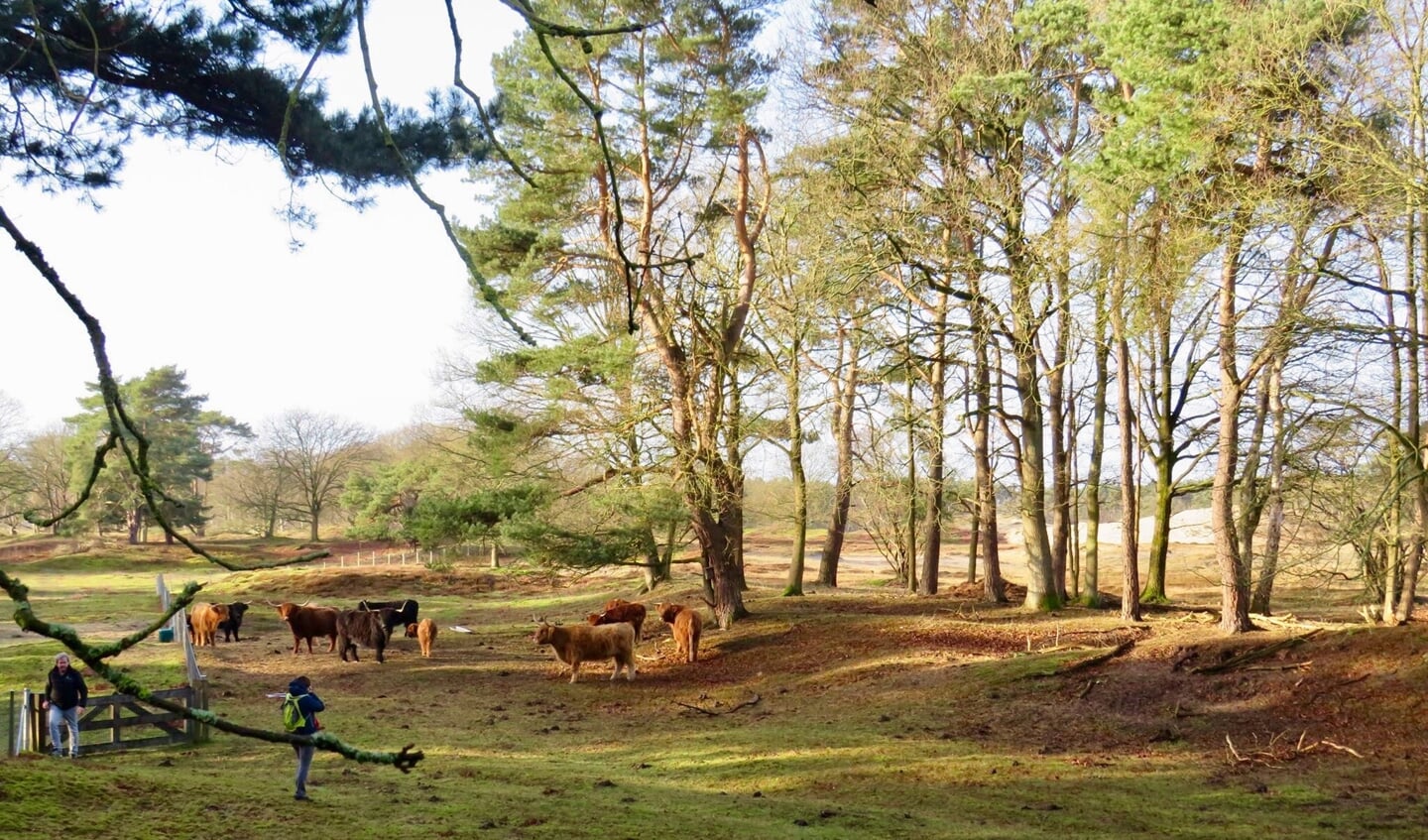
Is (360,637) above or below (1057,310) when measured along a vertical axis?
below

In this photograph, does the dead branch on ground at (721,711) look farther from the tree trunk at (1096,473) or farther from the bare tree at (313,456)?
the bare tree at (313,456)

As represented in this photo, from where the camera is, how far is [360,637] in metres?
19.3

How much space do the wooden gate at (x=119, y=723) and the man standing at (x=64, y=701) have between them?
0.77ft

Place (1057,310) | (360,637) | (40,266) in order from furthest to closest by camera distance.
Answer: (360,637)
(1057,310)
(40,266)

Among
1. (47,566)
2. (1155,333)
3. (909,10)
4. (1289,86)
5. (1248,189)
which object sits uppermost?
(909,10)

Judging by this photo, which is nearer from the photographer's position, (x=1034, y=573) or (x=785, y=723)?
(x=785, y=723)

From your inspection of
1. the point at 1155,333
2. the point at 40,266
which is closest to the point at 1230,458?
the point at 1155,333

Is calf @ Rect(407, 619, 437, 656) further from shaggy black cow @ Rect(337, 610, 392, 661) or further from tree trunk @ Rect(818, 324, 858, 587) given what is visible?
tree trunk @ Rect(818, 324, 858, 587)

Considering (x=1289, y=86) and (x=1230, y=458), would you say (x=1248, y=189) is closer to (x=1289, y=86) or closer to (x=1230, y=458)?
(x=1289, y=86)

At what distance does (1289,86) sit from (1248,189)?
133 cm

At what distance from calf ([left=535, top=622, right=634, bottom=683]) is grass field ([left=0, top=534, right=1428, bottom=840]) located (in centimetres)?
42

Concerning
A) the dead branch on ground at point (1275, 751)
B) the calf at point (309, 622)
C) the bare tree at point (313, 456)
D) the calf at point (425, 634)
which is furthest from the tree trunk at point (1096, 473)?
the bare tree at point (313, 456)

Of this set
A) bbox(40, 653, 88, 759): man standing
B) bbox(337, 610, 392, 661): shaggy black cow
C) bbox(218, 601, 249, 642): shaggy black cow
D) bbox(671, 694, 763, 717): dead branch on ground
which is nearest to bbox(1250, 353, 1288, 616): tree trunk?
bbox(671, 694, 763, 717): dead branch on ground

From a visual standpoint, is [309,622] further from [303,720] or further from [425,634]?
[303,720]
